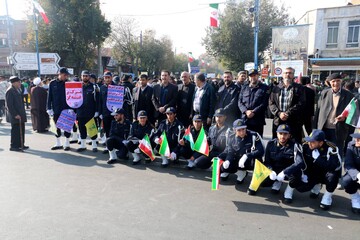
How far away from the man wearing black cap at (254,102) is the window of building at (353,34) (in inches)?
936

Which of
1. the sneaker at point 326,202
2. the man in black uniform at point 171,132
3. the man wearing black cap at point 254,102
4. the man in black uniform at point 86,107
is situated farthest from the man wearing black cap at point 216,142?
the man in black uniform at point 86,107

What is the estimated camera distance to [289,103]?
17.8 ft

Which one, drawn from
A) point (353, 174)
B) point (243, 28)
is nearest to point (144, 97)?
point (353, 174)

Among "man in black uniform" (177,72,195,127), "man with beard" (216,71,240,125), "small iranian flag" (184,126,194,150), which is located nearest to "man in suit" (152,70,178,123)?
"man in black uniform" (177,72,195,127)

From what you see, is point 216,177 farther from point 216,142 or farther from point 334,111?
point 334,111

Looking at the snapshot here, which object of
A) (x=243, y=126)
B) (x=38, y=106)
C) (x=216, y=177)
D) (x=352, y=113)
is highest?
(x=352, y=113)

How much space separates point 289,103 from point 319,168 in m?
1.48

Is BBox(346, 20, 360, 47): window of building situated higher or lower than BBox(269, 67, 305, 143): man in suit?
higher

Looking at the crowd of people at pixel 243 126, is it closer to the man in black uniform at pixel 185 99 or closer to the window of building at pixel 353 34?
the man in black uniform at pixel 185 99

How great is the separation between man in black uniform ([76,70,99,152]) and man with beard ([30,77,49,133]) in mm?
3436

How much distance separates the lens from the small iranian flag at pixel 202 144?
559cm

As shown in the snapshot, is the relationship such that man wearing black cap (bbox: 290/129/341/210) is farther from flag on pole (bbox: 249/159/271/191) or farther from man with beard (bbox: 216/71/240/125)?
man with beard (bbox: 216/71/240/125)

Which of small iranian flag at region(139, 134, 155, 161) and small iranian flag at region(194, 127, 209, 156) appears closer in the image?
small iranian flag at region(194, 127, 209, 156)

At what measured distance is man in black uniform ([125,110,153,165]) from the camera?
21.0ft
